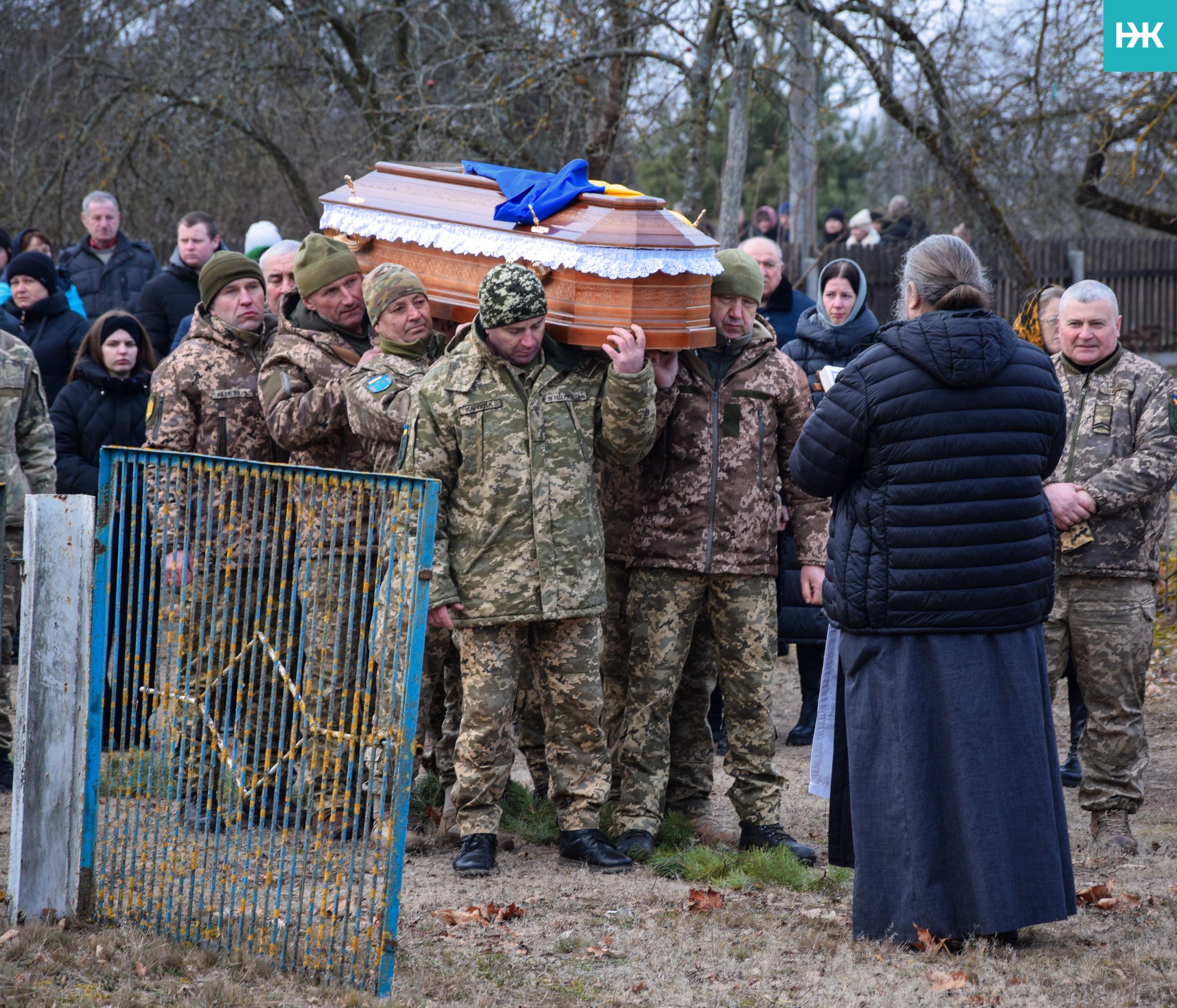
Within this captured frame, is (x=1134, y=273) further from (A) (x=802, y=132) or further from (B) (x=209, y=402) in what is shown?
(B) (x=209, y=402)

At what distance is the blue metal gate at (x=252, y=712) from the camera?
361cm

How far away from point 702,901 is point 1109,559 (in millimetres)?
2178

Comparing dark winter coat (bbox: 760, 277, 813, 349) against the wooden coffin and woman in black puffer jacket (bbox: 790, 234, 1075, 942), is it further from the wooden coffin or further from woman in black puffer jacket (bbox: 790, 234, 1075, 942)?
woman in black puffer jacket (bbox: 790, 234, 1075, 942)

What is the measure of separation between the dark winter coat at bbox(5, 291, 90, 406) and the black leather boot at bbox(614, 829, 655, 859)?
4.91 m

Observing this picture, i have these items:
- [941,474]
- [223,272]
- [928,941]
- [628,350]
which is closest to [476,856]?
[928,941]

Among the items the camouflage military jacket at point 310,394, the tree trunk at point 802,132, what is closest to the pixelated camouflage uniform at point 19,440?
the camouflage military jacket at point 310,394

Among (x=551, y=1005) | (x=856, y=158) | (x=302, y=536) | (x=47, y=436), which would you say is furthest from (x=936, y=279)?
(x=856, y=158)

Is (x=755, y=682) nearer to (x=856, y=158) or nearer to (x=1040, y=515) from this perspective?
(x=1040, y=515)

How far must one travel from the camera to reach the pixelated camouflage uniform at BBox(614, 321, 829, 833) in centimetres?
502

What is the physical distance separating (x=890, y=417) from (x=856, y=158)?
31273mm

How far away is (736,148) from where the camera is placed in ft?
33.2

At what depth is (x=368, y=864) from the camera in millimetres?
4047

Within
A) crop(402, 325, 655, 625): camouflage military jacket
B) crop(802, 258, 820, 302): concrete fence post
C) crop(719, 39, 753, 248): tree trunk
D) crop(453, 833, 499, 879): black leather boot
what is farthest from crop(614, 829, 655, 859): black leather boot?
crop(802, 258, 820, 302): concrete fence post

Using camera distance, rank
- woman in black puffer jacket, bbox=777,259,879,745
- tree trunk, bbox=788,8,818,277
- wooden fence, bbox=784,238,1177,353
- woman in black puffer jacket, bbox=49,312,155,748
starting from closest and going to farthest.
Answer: woman in black puffer jacket, bbox=777,259,879,745 < woman in black puffer jacket, bbox=49,312,155,748 < tree trunk, bbox=788,8,818,277 < wooden fence, bbox=784,238,1177,353
